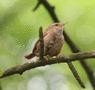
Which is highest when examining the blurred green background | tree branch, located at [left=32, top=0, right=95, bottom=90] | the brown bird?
the brown bird

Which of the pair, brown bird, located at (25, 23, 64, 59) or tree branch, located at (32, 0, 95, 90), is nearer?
brown bird, located at (25, 23, 64, 59)

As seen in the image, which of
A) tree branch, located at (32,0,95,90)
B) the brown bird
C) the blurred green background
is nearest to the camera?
the brown bird

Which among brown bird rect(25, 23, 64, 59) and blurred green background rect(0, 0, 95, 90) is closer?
brown bird rect(25, 23, 64, 59)

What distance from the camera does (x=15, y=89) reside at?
23.6 ft

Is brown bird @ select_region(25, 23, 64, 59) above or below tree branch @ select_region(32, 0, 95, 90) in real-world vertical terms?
above

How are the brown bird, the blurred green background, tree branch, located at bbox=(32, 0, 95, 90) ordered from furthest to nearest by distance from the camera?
the blurred green background < tree branch, located at bbox=(32, 0, 95, 90) < the brown bird

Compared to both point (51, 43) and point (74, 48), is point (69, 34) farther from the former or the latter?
point (51, 43)

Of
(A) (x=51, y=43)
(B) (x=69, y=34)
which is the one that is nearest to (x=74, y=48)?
(A) (x=51, y=43)

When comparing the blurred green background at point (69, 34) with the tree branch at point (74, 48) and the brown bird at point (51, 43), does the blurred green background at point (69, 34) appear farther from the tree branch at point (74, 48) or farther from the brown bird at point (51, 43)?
the brown bird at point (51, 43)

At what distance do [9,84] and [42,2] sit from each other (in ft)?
9.19

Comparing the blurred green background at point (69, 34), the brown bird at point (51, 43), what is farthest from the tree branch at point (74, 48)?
the blurred green background at point (69, 34)

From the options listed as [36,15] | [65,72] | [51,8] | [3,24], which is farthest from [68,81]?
[51,8]

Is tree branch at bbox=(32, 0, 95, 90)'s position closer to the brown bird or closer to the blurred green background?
the brown bird

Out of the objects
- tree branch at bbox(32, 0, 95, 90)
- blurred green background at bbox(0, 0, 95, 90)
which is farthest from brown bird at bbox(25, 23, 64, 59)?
blurred green background at bbox(0, 0, 95, 90)
